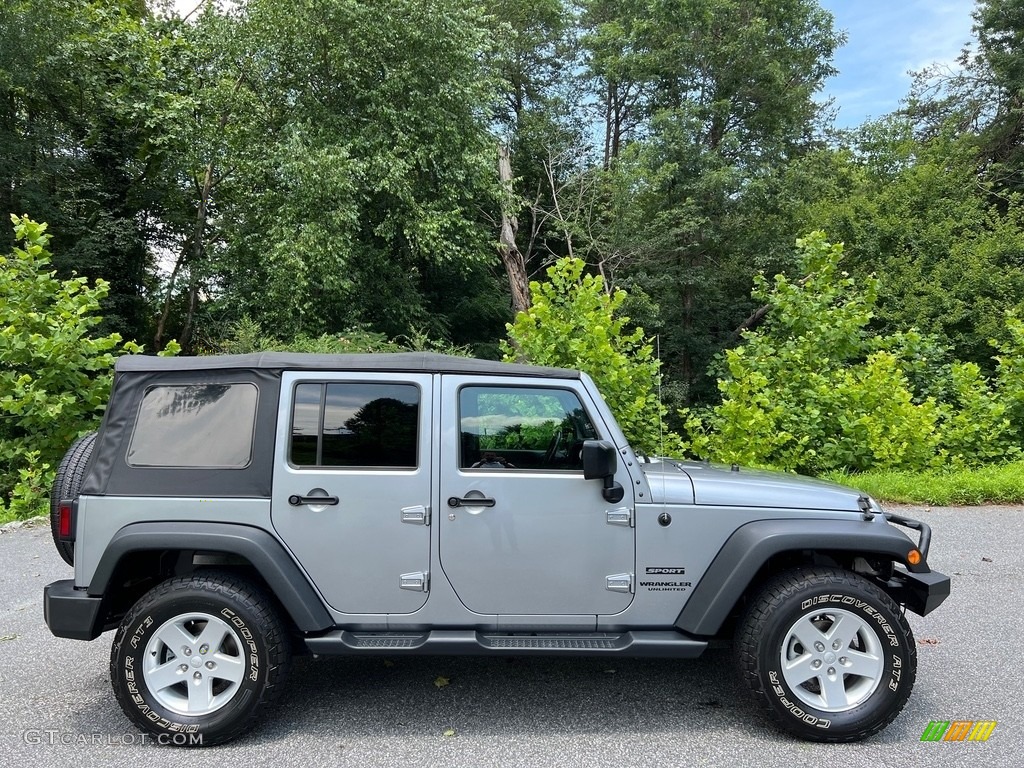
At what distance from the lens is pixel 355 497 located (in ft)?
10.7

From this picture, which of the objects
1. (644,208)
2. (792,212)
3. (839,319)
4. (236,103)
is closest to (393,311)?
(236,103)

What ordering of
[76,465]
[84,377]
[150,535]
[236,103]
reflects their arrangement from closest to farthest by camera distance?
[150,535] < [76,465] < [84,377] < [236,103]

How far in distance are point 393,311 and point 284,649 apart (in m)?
13.2

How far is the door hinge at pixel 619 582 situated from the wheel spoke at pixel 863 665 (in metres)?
1.05

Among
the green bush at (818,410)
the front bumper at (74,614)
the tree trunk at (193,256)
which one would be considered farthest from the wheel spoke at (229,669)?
the tree trunk at (193,256)

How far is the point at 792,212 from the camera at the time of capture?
1889 cm

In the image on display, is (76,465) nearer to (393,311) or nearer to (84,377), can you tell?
(84,377)

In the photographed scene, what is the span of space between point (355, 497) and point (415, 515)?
1.00ft

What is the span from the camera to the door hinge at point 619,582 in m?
3.28

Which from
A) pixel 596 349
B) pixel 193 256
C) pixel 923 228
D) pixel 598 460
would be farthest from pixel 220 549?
pixel 923 228

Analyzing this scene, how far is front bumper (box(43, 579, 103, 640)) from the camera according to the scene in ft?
10.3

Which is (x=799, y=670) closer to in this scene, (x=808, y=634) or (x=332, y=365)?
(x=808, y=634)

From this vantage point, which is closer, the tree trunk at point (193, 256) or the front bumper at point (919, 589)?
the front bumper at point (919, 589)

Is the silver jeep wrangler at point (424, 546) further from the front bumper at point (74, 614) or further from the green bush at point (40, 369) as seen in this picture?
the green bush at point (40, 369)
